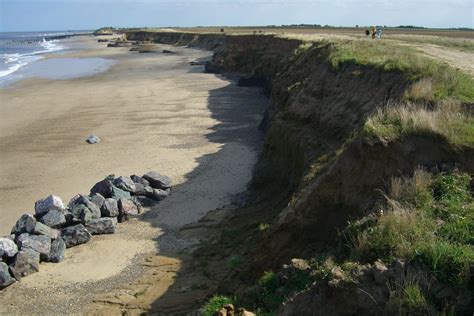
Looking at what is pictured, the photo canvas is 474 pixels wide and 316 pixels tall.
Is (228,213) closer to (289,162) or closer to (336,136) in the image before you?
(289,162)

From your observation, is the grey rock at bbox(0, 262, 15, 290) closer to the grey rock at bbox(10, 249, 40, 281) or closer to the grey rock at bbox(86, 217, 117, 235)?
the grey rock at bbox(10, 249, 40, 281)

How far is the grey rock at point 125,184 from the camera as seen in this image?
1750cm

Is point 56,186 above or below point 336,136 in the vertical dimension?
below

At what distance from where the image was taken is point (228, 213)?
51.6ft

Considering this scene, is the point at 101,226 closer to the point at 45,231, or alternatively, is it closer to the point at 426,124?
the point at 45,231

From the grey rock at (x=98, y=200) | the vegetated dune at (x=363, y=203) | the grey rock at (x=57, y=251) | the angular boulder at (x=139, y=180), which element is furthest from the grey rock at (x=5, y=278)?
the angular boulder at (x=139, y=180)

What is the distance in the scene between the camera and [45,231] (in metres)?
14.1

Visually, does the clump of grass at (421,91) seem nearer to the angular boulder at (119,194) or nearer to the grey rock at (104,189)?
the angular boulder at (119,194)

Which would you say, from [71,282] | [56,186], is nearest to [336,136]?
[71,282]

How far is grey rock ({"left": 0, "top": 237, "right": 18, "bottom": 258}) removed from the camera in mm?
12789

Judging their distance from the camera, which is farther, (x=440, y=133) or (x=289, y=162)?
(x=289, y=162)

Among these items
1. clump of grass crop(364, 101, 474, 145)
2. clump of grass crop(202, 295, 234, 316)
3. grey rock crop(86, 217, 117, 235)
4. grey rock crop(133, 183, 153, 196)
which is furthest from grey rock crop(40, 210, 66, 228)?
clump of grass crop(364, 101, 474, 145)

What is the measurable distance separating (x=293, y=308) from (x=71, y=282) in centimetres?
791

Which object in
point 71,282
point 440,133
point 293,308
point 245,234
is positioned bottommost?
point 71,282
